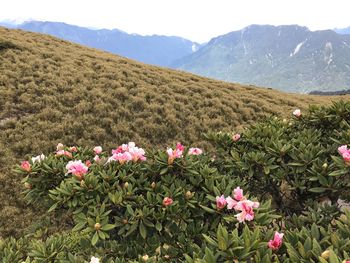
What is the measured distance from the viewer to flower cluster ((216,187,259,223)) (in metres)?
3.92

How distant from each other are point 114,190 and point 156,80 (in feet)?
65.3

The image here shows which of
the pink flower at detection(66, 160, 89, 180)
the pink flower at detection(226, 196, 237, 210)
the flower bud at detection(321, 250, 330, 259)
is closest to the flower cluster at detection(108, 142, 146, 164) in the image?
the pink flower at detection(66, 160, 89, 180)

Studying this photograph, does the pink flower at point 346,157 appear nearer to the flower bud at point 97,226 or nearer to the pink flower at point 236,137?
the pink flower at point 236,137

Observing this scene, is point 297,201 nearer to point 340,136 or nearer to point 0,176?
point 340,136

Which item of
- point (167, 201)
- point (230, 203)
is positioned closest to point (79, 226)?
point (167, 201)

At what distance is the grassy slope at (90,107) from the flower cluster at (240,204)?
8102 millimetres

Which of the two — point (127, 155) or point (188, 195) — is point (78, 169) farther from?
point (188, 195)

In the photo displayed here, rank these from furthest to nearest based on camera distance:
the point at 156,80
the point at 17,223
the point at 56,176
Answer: the point at 156,80 < the point at 17,223 < the point at 56,176

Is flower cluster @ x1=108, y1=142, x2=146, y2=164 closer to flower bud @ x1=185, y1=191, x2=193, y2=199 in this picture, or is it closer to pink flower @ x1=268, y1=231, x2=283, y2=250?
flower bud @ x1=185, y1=191, x2=193, y2=199

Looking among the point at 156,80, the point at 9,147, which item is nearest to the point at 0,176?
the point at 9,147

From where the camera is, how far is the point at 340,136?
19.5 ft

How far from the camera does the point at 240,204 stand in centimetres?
399

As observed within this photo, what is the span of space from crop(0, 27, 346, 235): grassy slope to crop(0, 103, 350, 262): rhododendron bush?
6.58 meters

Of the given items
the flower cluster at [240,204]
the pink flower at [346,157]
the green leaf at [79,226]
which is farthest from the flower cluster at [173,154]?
the pink flower at [346,157]
